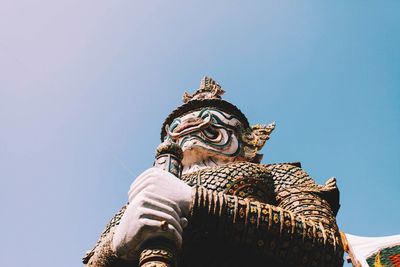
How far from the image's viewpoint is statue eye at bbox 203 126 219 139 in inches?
209

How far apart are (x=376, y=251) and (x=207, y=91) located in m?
6.66

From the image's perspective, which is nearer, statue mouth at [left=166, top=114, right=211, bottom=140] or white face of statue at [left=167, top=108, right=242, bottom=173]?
white face of statue at [left=167, top=108, right=242, bottom=173]

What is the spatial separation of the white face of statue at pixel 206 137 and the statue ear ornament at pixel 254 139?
113 mm

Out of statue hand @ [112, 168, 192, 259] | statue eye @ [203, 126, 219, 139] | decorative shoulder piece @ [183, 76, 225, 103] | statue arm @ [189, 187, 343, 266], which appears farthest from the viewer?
decorative shoulder piece @ [183, 76, 225, 103]

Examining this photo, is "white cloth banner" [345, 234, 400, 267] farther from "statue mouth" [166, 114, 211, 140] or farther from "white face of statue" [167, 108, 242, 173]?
"statue mouth" [166, 114, 211, 140]

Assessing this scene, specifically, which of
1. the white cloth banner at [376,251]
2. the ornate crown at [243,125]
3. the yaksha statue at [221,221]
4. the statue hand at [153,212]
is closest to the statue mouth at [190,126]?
the ornate crown at [243,125]

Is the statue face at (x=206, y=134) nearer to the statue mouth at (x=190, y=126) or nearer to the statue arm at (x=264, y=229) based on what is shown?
the statue mouth at (x=190, y=126)

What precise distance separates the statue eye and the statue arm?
170 centimetres

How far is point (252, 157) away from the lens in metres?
5.36

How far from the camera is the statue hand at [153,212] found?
3.28 meters

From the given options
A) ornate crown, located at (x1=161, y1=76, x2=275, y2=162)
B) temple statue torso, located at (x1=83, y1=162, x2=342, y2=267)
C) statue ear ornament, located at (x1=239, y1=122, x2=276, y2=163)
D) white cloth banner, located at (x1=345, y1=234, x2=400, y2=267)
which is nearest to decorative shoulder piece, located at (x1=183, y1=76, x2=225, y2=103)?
ornate crown, located at (x1=161, y1=76, x2=275, y2=162)

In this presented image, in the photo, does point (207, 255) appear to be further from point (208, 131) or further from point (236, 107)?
point (236, 107)

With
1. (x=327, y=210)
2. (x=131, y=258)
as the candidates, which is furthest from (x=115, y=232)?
(x=327, y=210)

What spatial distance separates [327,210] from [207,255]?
1033 millimetres
